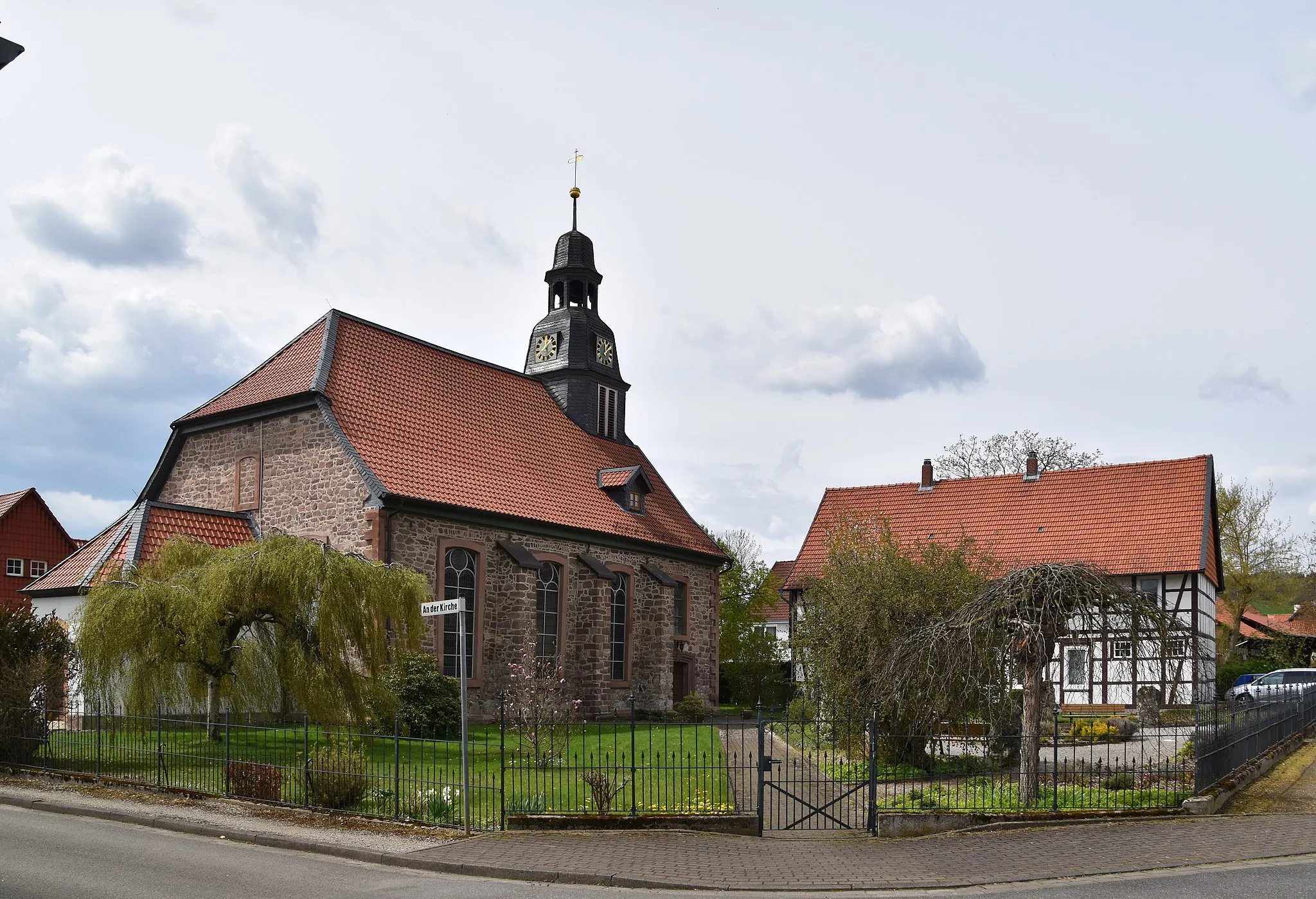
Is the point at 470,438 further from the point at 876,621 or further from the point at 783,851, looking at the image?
the point at 783,851

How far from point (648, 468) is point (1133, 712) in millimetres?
16020

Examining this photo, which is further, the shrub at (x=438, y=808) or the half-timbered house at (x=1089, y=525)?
the half-timbered house at (x=1089, y=525)

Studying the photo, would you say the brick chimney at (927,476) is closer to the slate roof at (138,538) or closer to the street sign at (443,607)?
the slate roof at (138,538)

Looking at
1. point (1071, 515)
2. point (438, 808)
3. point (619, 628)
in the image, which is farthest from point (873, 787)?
point (1071, 515)

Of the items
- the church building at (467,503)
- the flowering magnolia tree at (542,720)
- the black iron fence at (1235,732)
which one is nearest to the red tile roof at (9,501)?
the church building at (467,503)

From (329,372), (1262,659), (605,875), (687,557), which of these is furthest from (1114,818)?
(1262,659)

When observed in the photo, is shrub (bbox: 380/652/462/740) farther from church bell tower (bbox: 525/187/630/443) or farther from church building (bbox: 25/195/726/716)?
church bell tower (bbox: 525/187/630/443)

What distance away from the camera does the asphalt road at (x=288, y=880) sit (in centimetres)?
935

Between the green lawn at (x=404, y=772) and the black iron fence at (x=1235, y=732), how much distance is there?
5911 millimetres

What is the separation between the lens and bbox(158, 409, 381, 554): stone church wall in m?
23.1

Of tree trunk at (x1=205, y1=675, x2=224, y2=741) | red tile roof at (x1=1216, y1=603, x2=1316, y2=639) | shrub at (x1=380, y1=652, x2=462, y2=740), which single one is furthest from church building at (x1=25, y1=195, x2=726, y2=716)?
red tile roof at (x1=1216, y1=603, x2=1316, y2=639)

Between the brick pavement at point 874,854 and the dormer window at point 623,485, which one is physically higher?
the dormer window at point 623,485

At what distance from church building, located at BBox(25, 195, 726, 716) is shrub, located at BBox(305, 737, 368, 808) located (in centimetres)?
835

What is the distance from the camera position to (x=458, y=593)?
24.4 metres
